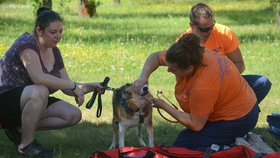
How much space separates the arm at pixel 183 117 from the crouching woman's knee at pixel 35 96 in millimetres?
1093

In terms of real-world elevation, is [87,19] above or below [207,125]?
below

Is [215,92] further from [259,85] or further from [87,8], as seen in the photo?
[87,8]

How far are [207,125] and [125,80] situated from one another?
5107 millimetres

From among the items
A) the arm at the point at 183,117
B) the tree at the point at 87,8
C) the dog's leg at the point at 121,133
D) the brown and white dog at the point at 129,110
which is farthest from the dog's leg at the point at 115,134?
the tree at the point at 87,8

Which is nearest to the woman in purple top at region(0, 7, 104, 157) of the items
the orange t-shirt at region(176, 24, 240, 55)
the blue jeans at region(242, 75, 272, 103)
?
the orange t-shirt at region(176, 24, 240, 55)

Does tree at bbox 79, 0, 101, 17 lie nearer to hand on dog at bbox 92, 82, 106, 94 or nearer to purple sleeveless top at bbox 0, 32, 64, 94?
hand on dog at bbox 92, 82, 106, 94

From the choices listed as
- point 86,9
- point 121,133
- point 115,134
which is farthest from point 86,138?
point 86,9

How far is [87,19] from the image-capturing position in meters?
25.0

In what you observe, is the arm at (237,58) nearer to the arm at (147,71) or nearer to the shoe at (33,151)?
the arm at (147,71)

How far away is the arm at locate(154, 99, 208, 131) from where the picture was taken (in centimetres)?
541

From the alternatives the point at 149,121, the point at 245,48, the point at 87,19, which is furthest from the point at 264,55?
the point at 87,19

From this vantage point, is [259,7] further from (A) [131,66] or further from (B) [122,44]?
(A) [131,66]

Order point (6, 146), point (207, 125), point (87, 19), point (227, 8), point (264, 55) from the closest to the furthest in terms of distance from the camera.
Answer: point (207, 125) → point (6, 146) → point (264, 55) → point (87, 19) → point (227, 8)

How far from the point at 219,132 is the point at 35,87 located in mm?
1683
